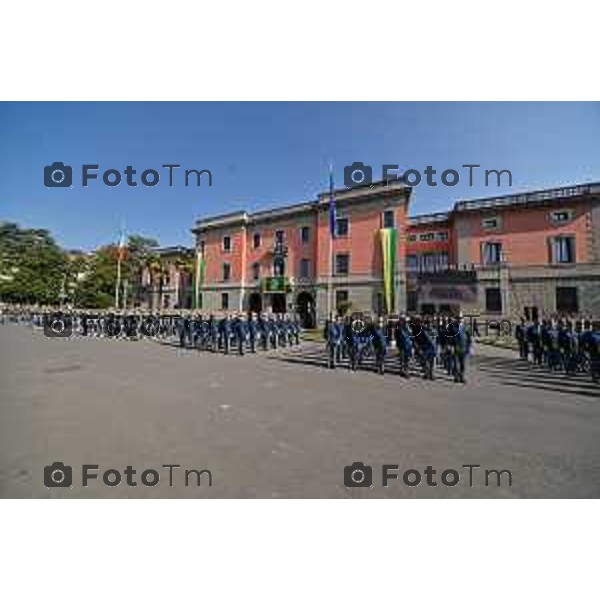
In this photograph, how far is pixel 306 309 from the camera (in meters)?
38.1

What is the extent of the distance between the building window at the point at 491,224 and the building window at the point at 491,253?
3.73ft

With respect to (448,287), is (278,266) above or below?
above

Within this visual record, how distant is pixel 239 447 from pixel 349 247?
31.4 m

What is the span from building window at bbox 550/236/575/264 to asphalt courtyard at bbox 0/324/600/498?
21571 millimetres

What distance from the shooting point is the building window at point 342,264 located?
3569 centimetres

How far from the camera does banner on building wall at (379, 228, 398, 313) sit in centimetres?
3247

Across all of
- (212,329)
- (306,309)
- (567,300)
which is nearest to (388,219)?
(306,309)

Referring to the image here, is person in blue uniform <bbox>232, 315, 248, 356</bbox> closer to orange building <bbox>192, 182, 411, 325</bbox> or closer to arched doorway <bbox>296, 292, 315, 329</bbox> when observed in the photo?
orange building <bbox>192, 182, 411, 325</bbox>

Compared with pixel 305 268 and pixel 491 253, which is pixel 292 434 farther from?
pixel 305 268

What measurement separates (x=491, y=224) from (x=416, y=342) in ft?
77.8

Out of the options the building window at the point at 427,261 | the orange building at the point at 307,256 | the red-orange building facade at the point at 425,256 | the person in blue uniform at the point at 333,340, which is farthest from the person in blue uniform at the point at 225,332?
the building window at the point at 427,261

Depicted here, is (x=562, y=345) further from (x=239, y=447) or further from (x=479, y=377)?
(x=239, y=447)

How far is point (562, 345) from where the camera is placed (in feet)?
41.9

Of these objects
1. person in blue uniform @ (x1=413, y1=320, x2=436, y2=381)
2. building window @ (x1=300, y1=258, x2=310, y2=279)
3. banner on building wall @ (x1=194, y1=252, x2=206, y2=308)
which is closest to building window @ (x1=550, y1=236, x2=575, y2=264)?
building window @ (x1=300, y1=258, x2=310, y2=279)
